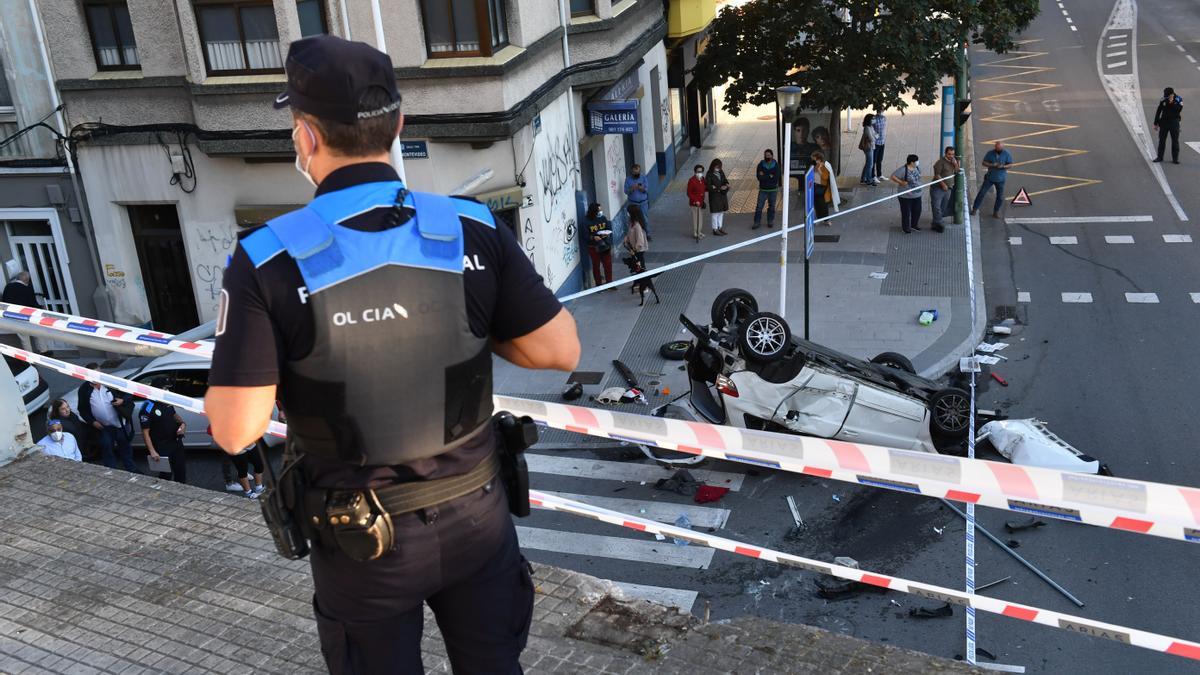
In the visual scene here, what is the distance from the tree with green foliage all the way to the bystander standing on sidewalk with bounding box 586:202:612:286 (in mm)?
5139

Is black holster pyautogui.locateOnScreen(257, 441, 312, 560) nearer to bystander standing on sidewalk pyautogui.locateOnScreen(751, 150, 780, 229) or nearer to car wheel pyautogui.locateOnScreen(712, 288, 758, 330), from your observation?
car wheel pyautogui.locateOnScreen(712, 288, 758, 330)

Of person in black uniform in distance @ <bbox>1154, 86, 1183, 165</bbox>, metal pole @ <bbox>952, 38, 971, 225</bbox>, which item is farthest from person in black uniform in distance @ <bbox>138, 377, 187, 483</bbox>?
person in black uniform in distance @ <bbox>1154, 86, 1183, 165</bbox>

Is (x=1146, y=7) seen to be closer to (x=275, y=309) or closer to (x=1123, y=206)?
(x=1123, y=206)

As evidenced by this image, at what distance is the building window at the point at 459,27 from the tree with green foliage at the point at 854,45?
7.77m

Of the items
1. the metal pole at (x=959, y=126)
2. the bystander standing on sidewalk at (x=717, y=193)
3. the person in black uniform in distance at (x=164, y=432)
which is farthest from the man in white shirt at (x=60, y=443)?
the metal pole at (x=959, y=126)

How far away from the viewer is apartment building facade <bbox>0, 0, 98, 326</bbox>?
16.2 meters

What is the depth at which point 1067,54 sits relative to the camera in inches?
1428

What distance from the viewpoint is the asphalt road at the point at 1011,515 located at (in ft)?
29.1

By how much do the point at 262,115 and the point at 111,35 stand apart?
2.86 metres

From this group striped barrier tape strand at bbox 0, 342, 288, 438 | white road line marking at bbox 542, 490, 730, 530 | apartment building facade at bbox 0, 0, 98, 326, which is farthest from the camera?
apartment building facade at bbox 0, 0, 98, 326

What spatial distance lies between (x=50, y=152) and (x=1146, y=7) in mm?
40030

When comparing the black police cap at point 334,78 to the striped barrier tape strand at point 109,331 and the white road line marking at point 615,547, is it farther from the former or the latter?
the white road line marking at point 615,547

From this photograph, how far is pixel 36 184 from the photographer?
55.7 feet

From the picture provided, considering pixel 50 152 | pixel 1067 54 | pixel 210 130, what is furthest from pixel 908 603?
pixel 1067 54
